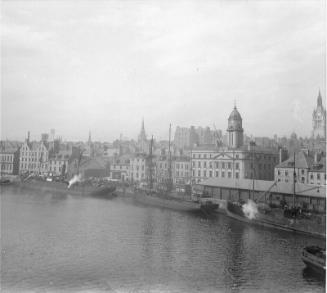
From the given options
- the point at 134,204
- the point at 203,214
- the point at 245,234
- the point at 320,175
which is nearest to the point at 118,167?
the point at 134,204

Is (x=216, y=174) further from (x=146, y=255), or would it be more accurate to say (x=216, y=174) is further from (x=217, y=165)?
(x=146, y=255)

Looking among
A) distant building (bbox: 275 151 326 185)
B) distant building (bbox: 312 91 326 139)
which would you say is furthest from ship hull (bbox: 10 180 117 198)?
distant building (bbox: 312 91 326 139)

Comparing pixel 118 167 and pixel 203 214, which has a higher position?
pixel 118 167

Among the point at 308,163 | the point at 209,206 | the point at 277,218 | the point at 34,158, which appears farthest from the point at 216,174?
the point at 34,158

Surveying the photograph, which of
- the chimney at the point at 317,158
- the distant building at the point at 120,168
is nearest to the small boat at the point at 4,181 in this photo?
the distant building at the point at 120,168

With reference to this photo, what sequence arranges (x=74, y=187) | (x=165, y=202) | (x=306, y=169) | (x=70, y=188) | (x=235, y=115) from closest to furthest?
(x=165, y=202) < (x=306, y=169) < (x=235, y=115) < (x=74, y=187) < (x=70, y=188)

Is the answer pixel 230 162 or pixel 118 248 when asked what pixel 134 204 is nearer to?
pixel 230 162
